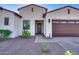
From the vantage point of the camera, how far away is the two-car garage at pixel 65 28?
23000mm

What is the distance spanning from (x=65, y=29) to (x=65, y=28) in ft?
0.46

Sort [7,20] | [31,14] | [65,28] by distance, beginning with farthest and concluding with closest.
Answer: [31,14]
[65,28]
[7,20]

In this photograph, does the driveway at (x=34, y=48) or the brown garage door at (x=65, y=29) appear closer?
the driveway at (x=34, y=48)

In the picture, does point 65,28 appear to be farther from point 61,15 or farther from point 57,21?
point 61,15

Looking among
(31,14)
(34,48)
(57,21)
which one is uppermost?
(31,14)

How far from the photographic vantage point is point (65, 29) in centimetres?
2336

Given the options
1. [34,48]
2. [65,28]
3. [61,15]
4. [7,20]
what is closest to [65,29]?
Answer: [65,28]

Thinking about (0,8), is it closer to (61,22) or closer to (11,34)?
(11,34)

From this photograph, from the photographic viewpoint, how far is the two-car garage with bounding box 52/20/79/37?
906 inches

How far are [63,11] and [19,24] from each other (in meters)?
7.57

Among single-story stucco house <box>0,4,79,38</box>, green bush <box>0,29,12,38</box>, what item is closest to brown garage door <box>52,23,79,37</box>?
single-story stucco house <box>0,4,79,38</box>

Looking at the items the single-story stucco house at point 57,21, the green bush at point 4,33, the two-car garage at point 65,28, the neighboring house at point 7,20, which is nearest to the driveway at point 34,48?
the green bush at point 4,33

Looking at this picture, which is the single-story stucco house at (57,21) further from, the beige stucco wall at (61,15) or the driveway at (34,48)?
the driveway at (34,48)

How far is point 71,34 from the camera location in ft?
77.5
